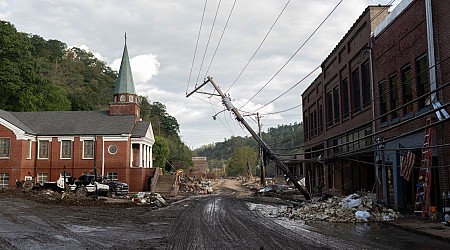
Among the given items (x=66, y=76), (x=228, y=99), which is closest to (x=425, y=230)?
(x=228, y=99)

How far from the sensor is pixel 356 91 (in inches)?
1156

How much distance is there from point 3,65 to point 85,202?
39.0 meters

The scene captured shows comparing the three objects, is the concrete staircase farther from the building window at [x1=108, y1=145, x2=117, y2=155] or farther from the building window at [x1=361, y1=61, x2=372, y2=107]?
the building window at [x1=361, y1=61, x2=372, y2=107]

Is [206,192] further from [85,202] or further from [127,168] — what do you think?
[85,202]

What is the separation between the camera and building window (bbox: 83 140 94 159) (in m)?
51.0

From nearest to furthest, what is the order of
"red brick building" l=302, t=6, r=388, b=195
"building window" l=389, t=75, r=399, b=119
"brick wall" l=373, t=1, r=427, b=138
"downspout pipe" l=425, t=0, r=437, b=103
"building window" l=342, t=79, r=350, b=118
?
1. "downspout pipe" l=425, t=0, r=437, b=103
2. "brick wall" l=373, t=1, r=427, b=138
3. "building window" l=389, t=75, r=399, b=119
4. "red brick building" l=302, t=6, r=388, b=195
5. "building window" l=342, t=79, r=350, b=118

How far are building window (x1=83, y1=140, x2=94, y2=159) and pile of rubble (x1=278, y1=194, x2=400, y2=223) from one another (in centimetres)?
3291

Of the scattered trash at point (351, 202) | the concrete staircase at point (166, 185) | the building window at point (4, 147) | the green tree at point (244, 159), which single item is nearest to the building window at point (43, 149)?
the building window at point (4, 147)

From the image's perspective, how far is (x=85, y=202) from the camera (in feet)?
103

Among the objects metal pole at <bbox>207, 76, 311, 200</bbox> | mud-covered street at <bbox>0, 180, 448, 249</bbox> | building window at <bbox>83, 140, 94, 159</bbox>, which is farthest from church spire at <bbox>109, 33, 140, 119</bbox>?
mud-covered street at <bbox>0, 180, 448, 249</bbox>

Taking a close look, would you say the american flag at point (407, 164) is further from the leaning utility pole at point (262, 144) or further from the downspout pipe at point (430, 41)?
the leaning utility pole at point (262, 144)

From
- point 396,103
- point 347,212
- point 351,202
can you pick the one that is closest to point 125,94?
point 396,103

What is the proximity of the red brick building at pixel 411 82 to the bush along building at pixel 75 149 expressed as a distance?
3260 centimetres

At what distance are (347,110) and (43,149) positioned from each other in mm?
35958
